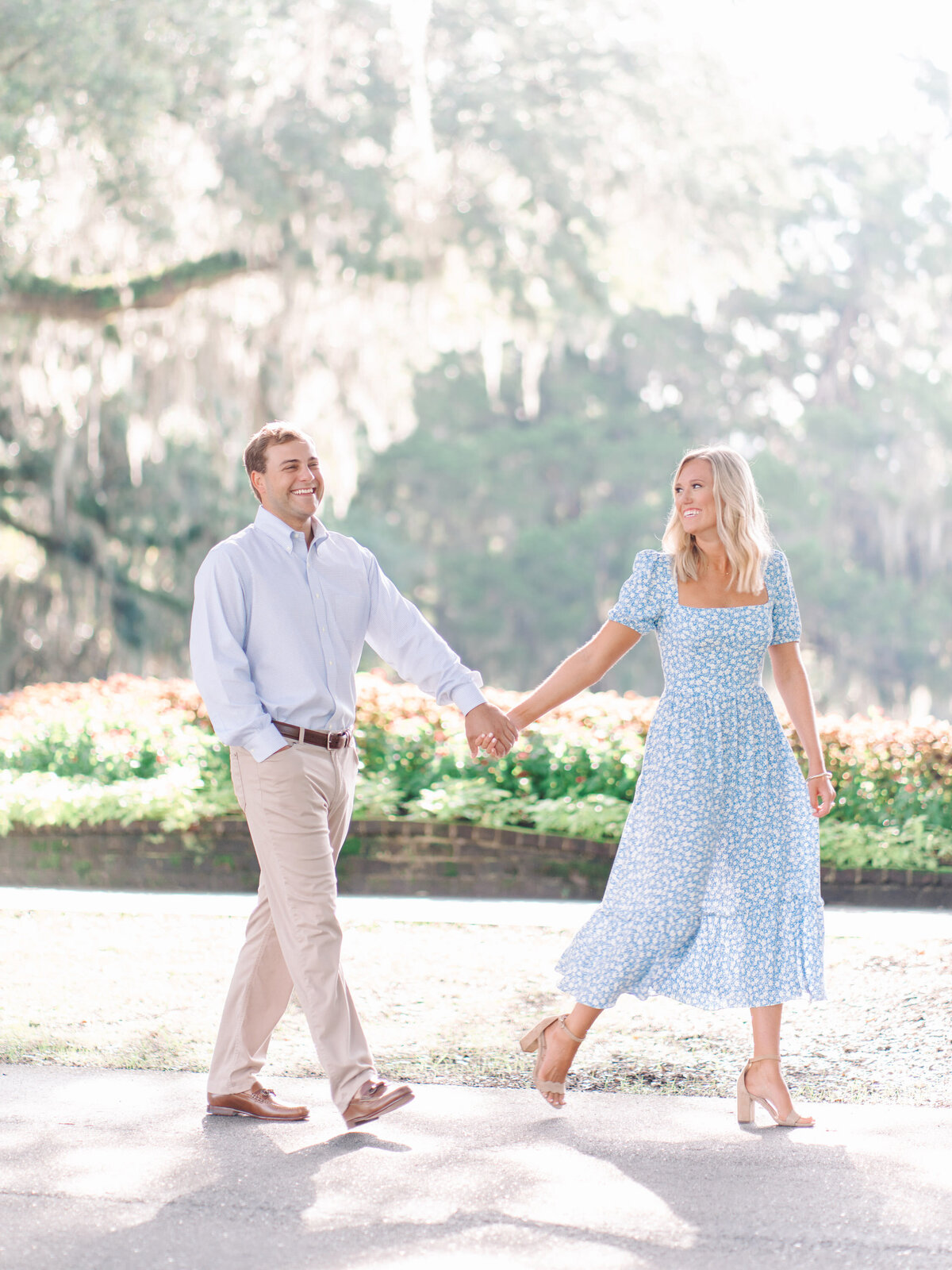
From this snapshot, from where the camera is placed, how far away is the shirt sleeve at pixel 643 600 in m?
4.18

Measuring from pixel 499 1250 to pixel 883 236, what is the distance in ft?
91.9

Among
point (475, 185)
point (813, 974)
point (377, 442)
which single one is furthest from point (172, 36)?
point (813, 974)

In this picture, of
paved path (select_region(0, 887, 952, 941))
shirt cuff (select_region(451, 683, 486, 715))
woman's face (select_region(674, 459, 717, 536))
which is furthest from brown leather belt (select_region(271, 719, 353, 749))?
paved path (select_region(0, 887, 952, 941))

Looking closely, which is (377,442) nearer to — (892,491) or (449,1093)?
(449,1093)

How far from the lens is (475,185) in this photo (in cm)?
1481

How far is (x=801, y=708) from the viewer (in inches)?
168

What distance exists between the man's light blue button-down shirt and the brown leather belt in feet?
0.05

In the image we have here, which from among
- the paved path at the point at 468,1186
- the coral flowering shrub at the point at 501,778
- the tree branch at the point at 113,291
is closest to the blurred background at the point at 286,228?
the tree branch at the point at 113,291

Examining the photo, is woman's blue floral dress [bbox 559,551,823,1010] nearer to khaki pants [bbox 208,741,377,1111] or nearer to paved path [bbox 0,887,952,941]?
khaki pants [bbox 208,741,377,1111]

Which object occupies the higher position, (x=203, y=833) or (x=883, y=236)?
(x=883, y=236)

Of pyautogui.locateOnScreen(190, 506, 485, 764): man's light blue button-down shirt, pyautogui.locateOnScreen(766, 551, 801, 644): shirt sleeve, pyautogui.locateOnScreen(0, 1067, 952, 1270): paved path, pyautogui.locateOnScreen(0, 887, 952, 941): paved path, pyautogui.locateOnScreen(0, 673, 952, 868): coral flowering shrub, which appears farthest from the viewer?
pyautogui.locateOnScreen(0, 673, 952, 868): coral flowering shrub

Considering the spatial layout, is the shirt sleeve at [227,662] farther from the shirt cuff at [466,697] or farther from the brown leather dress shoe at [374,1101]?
the brown leather dress shoe at [374,1101]

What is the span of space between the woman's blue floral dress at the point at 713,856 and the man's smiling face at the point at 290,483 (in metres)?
1.06

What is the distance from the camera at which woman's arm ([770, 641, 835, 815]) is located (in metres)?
4.23
